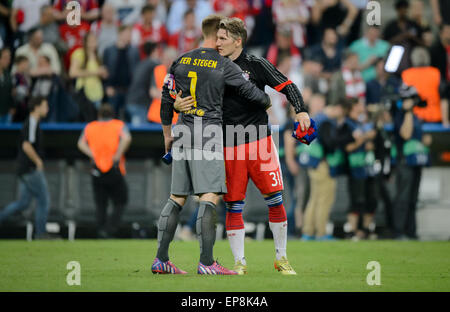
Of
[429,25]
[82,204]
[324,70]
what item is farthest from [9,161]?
[429,25]

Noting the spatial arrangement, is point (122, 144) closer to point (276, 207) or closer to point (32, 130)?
point (32, 130)

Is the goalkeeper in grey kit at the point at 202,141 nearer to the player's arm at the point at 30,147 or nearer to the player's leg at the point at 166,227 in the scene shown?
the player's leg at the point at 166,227

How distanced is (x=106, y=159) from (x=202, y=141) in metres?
7.01

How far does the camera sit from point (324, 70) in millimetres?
17156

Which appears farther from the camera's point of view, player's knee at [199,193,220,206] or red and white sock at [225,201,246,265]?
red and white sock at [225,201,246,265]

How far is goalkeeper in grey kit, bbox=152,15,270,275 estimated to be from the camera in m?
7.80

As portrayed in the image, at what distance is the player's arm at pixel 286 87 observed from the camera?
8.02 meters

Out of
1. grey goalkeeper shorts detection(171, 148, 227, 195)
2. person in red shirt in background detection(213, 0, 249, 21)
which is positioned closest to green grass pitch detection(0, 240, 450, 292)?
grey goalkeeper shorts detection(171, 148, 227, 195)

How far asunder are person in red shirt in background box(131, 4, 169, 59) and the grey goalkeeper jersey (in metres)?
9.41

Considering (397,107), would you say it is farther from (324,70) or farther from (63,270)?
(63,270)

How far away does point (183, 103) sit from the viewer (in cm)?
787

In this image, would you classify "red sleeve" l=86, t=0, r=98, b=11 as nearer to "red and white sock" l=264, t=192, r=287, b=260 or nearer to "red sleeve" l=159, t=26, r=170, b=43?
"red sleeve" l=159, t=26, r=170, b=43

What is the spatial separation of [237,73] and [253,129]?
0.72 m
